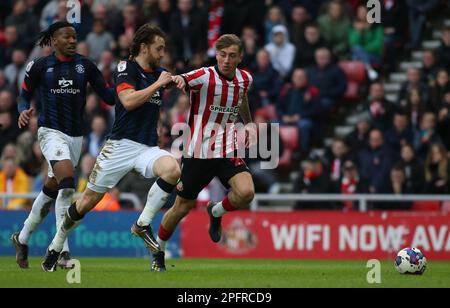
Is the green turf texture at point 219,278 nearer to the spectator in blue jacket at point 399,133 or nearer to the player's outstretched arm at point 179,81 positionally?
the player's outstretched arm at point 179,81

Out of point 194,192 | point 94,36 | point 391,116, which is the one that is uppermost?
point 94,36

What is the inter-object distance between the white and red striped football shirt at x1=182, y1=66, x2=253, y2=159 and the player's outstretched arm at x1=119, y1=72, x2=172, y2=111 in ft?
4.02

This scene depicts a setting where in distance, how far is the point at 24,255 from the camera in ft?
44.4

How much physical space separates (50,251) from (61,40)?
8.49ft

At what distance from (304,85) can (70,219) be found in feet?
30.5

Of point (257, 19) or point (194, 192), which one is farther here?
point (257, 19)

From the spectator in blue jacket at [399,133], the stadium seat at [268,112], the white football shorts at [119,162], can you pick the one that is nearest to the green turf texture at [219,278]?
the white football shorts at [119,162]

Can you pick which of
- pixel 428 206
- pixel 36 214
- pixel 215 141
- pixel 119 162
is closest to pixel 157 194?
pixel 119 162

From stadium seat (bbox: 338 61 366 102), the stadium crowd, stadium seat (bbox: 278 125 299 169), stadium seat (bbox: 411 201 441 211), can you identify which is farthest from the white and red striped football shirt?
stadium seat (bbox: 338 61 366 102)

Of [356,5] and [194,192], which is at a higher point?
[356,5]

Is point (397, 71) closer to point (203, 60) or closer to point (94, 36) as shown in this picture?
point (203, 60)

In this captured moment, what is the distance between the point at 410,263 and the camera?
12.5 metres

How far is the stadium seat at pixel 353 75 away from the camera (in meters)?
21.2
